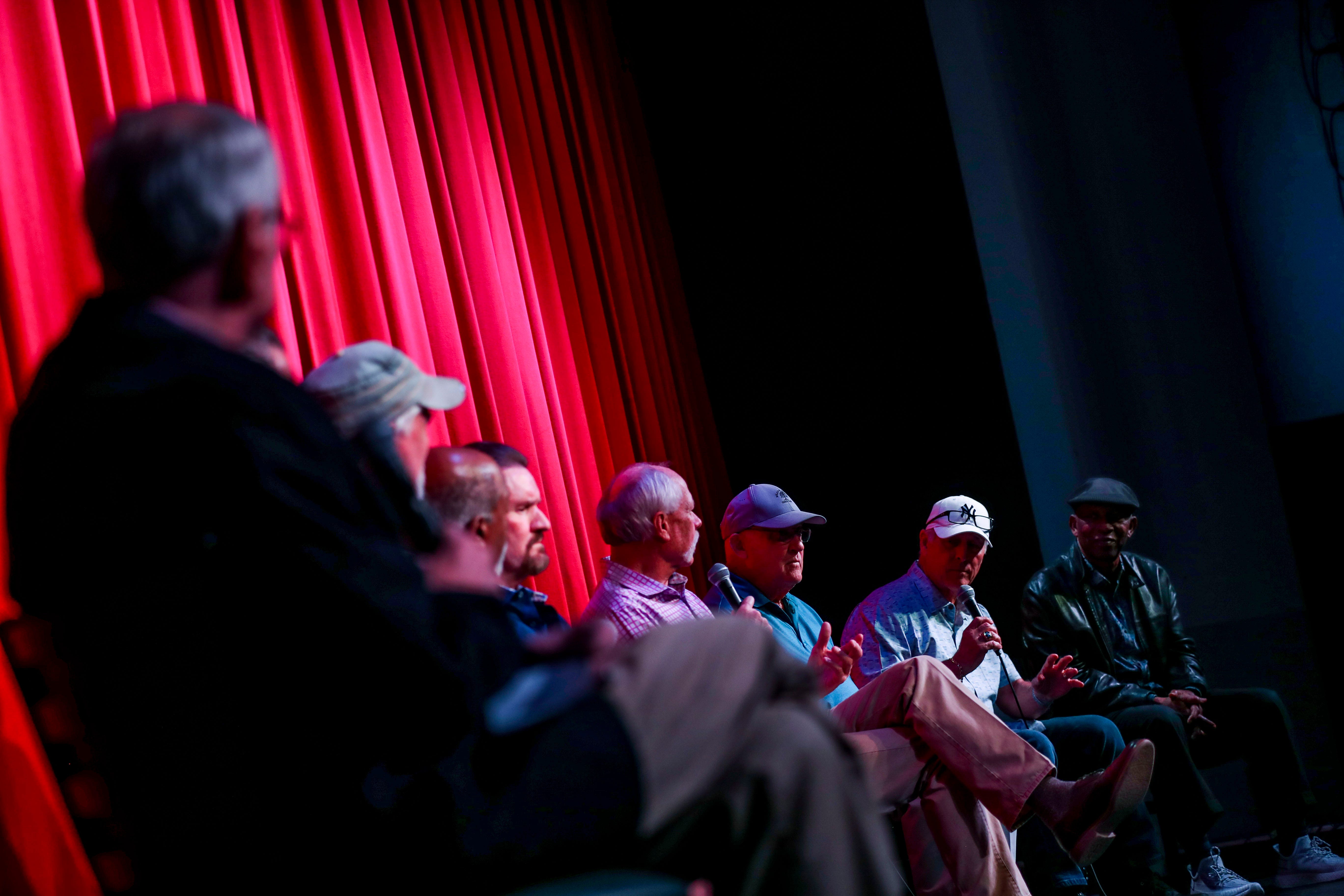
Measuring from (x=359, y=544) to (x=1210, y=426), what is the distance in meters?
4.19

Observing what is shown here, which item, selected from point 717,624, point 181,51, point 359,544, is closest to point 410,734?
point 359,544

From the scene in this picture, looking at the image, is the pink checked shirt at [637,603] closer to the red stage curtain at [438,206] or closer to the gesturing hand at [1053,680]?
the red stage curtain at [438,206]

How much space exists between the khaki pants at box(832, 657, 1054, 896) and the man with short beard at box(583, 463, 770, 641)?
0.44 m

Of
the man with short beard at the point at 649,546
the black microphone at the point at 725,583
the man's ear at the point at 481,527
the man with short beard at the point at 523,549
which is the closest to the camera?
the man's ear at the point at 481,527

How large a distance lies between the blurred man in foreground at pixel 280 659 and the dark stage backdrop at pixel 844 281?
3490mm

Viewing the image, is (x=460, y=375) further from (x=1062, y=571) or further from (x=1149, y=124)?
(x=1149, y=124)

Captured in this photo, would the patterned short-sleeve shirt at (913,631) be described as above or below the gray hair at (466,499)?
below

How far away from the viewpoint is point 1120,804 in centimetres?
256

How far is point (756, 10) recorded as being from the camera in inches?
181

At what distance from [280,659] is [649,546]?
196 centimetres

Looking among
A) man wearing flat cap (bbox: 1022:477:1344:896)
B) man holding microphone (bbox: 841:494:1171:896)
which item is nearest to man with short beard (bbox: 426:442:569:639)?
man holding microphone (bbox: 841:494:1171:896)

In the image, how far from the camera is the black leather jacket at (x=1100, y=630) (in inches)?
143

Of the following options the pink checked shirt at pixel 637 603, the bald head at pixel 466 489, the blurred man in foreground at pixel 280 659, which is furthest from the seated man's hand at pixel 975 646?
the blurred man in foreground at pixel 280 659

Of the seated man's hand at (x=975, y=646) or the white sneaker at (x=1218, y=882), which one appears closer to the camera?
the seated man's hand at (x=975, y=646)
